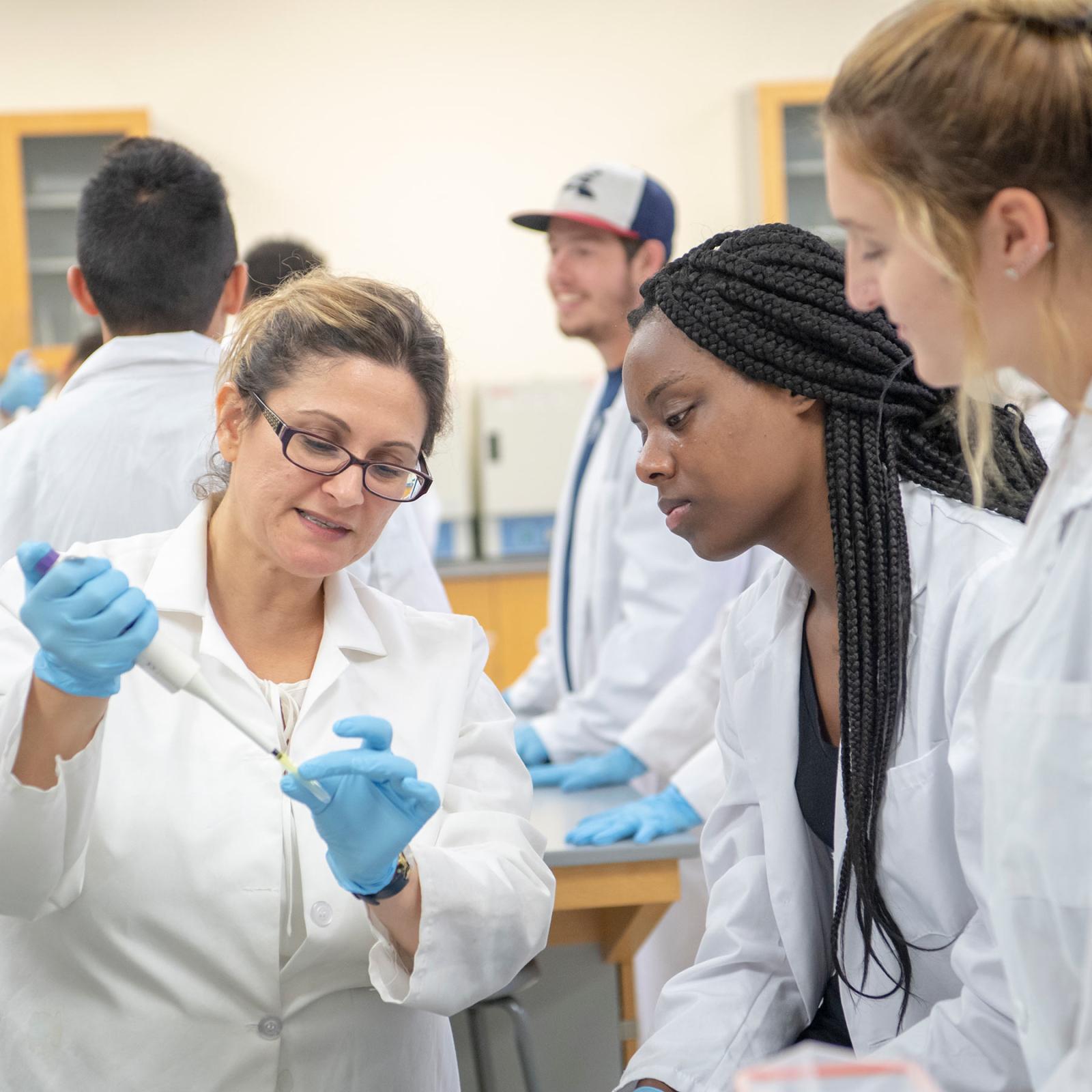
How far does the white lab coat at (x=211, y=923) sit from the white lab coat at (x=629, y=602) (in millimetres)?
1252

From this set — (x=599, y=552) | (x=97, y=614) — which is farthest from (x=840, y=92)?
(x=599, y=552)

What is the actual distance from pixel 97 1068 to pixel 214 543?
54 centimetres

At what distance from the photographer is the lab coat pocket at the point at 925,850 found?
115cm

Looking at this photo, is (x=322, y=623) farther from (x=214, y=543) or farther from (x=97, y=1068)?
(x=97, y=1068)

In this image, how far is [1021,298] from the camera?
2.83 feet

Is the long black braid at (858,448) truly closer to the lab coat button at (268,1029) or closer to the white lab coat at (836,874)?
the white lab coat at (836,874)

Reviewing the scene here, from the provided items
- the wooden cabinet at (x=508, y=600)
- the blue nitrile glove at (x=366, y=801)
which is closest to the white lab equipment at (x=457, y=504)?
the wooden cabinet at (x=508, y=600)

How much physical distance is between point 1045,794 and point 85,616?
2.45ft

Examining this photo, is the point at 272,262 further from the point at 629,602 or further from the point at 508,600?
the point at 508,600

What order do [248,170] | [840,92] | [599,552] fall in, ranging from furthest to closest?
[248,170]
[599,552]
[840,92]

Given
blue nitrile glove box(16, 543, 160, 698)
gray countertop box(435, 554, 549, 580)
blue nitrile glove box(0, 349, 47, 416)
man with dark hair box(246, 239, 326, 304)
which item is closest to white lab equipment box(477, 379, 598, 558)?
gray countertop box(435, 554, 549, 580)

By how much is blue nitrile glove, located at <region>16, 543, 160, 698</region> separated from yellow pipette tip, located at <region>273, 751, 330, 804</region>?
0.15 metres

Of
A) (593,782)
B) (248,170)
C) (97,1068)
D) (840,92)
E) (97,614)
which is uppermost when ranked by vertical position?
(248,170)

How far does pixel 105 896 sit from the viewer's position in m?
1.23
